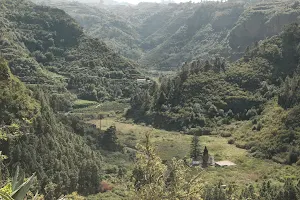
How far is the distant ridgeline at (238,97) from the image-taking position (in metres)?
71.3

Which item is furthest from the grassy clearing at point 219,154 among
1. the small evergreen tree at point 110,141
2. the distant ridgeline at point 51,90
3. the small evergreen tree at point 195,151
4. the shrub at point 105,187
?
the distant ridgeline at point 51,90

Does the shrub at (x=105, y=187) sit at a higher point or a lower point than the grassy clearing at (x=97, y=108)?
higher

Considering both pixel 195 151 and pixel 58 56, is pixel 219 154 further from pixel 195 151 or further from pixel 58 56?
pixel 58 56


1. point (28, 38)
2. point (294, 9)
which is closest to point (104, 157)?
point (28, 38)

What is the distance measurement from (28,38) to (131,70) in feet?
127

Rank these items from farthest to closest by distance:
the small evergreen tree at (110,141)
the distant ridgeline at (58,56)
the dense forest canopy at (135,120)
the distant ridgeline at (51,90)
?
the distant ridgeline at (58,56)
the small evergreen tree at (110,141)
the distant ridgeline at (51,90)
the dense forest canopy at (135,120)

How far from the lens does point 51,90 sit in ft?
330

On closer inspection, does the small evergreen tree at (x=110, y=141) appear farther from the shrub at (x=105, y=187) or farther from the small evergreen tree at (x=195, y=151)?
the shrub at (x=105, y=187)

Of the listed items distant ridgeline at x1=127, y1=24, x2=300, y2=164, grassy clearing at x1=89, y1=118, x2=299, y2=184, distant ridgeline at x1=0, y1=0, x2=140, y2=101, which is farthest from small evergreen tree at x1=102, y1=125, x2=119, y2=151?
distant ridgeline at x1=0, y1=0, x2=140, y2=101

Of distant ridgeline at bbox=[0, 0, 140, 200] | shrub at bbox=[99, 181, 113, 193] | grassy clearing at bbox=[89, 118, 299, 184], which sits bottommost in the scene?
grassy clearing at bbox=[89, 118, 299, 184]

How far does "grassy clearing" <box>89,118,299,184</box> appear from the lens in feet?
163

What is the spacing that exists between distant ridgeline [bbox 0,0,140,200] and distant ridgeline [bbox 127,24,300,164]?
24.7 m

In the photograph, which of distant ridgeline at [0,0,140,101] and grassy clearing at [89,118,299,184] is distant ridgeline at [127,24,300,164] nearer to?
grassy clearing at [89,118,299,184]

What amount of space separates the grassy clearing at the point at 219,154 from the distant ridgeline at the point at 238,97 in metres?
3.76
